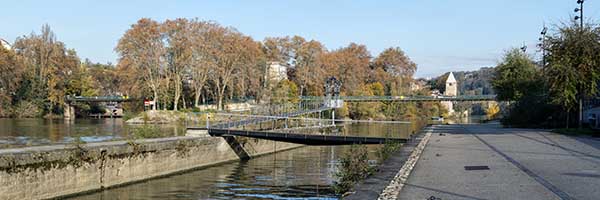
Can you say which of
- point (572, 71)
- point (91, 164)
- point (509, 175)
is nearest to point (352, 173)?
point (509, 175)

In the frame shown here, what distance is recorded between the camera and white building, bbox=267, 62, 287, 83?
90.3 m

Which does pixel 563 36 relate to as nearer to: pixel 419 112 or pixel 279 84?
pixel 279 84

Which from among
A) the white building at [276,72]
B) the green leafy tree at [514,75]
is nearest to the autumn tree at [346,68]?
the white building at [276,72]

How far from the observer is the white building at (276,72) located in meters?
90.3

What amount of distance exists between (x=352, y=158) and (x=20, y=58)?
81.2 meters

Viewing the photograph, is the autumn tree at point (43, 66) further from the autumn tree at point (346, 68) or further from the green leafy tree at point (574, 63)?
the green leafy tree at point (574, 63)

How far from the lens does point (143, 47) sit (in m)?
69.1

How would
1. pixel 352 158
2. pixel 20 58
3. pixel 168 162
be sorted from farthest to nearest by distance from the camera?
1. pixel 20 58
2. pixel 168 162
3. pixel 352 158

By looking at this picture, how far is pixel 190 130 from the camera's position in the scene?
3033cm

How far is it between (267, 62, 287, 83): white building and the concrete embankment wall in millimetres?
62368

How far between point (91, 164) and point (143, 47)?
51879 millimetres

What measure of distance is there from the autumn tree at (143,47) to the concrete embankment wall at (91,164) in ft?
142

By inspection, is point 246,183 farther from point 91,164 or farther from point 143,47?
point 143,47

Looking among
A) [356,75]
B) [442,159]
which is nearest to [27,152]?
[442,159]
